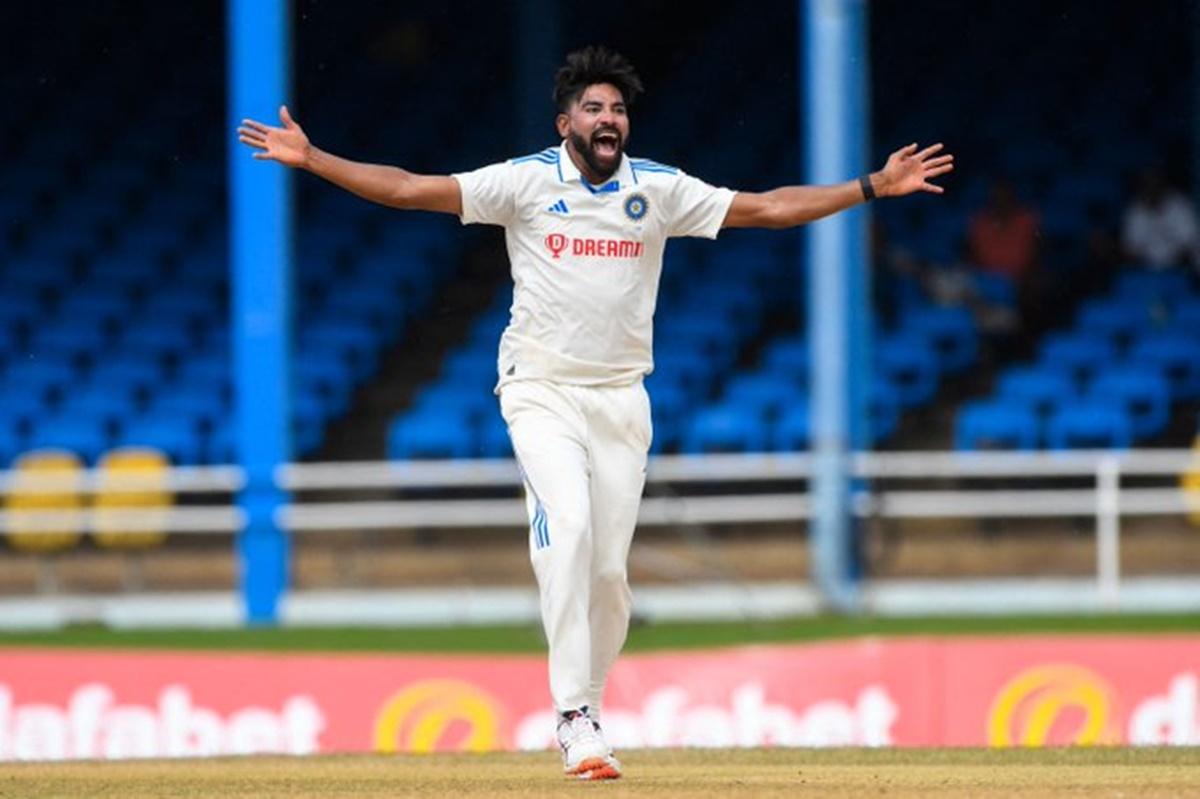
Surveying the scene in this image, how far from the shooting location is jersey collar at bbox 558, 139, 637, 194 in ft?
27.3

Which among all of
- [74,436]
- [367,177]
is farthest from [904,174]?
[74,436]

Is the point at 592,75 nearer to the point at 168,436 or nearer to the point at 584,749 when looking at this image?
the point at 584,749

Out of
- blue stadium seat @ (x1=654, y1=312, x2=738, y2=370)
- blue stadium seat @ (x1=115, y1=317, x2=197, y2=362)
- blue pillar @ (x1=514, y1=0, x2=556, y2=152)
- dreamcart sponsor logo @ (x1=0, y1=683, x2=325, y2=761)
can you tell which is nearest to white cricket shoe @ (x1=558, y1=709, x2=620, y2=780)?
dreamcart sponsor logo @ (x1=0, y1=683, x2=325, y2=761)

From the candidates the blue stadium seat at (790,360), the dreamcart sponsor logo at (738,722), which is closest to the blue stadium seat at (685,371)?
the blue stadium seat at (790,360)

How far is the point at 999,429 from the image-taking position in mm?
18078

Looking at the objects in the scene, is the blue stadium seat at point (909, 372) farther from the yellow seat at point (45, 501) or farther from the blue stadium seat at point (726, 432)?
the yellow seat at point (45, 501)

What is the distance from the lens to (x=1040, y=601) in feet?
53.9

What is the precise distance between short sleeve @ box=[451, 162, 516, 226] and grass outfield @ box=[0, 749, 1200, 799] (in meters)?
1.71

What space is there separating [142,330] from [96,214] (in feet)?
5.74

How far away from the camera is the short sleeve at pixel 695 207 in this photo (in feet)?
27.9

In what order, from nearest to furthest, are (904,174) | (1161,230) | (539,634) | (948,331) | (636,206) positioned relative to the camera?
1. (636,206)
2. (904,174)
3. (539,634)
4. (948,331)
5. (1161,230)

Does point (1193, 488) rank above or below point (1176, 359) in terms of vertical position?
below

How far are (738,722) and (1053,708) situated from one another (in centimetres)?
143

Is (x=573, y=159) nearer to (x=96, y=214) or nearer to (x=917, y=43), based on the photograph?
(x=96, y=214)
